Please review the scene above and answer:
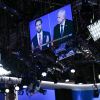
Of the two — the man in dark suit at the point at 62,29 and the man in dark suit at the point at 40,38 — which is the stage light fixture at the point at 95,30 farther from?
the man in dark suit at the point at 40,38

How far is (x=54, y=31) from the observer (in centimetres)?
721

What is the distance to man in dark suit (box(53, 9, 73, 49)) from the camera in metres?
6.92

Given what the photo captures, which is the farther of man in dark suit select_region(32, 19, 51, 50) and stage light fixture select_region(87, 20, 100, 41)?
man in dark suit select_region(32, 19, 51, 50)

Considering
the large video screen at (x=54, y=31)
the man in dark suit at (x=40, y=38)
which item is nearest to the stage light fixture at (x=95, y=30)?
the large video screen at (x=54, y=31)

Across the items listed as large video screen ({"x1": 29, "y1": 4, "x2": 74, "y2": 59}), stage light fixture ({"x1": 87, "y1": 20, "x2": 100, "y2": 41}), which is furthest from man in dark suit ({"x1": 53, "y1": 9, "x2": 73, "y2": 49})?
stage light fixture ({"x1": 87, "y1": 20, "x2": 100, "y2": 41})

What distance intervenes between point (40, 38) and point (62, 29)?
2.64 feet

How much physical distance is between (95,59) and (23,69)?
2817 millimetres

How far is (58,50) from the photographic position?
7.27m

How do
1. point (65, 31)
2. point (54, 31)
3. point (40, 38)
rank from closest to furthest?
point (65, 31)
point (54, 31)
point (40, 38)

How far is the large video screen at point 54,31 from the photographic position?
22.7ft

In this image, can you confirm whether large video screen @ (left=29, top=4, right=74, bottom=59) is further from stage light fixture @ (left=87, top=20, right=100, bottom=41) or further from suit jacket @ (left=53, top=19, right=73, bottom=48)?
stage light fixture @ (left=87, top=20, right=100, bottom=41)

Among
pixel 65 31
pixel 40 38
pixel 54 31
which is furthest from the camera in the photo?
pixel 40 38

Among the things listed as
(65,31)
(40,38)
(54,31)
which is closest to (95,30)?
(65,31)

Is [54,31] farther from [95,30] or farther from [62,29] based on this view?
[95,30]
